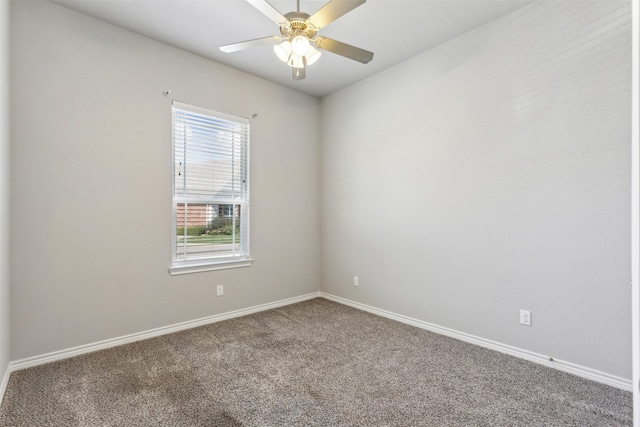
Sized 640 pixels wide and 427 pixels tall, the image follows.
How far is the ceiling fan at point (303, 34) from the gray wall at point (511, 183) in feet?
4.34

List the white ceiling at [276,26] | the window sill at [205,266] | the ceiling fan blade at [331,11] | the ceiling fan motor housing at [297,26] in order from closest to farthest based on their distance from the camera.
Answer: the ceiling fan blade at [331,11], the ceiling fan motor housing at [297,26], the white ceiling at [276,26], the window sill at [205,266]

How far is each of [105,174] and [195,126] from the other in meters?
0.99

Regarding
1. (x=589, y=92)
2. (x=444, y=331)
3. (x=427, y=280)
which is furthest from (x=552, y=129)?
(x=444, y=331)

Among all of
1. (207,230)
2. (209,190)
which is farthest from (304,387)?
(209,190)

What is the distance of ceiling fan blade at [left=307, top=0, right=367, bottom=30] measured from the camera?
1.74 meters

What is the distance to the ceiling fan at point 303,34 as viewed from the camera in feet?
5.87

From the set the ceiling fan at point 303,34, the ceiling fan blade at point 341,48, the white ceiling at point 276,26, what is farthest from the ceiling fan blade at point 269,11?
the white ceiling at point 276,26

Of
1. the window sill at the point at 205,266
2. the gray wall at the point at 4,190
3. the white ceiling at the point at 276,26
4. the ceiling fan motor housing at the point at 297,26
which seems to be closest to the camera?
the ceiling fan motor housing at the point at 297,26

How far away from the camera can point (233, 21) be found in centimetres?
268

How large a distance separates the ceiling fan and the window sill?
2113 millimetres

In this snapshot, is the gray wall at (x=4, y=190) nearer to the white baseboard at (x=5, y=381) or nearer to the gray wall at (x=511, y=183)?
the white baseboard at (x=5, y=381)

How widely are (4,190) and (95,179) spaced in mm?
607

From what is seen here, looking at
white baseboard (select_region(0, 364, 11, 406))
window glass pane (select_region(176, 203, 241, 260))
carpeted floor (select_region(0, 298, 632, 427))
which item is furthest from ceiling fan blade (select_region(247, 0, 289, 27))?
white baseboard (select_region(0, 364, 11, 406))

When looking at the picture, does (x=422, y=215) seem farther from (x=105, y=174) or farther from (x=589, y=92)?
(x=105, y=174)
